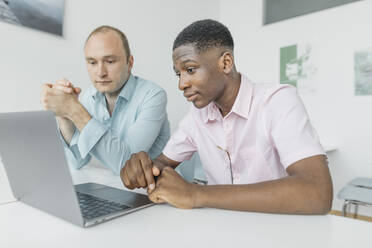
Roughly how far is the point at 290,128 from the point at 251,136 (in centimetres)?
16

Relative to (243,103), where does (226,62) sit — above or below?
above

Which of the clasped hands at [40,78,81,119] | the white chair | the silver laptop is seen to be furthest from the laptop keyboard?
the white chair

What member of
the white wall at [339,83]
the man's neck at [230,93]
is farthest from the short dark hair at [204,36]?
the white wall at [339,83]

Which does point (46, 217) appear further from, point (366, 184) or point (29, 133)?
point (366, 184)

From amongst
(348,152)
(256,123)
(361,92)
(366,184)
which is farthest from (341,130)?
(256,123)

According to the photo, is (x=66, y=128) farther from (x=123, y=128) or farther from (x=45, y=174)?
(x=45, y=174)

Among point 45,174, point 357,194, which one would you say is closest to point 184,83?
point 45,174

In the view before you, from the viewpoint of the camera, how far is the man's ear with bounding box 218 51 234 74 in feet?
2.79

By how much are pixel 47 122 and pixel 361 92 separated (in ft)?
7.76

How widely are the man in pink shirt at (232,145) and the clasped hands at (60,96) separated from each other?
0.32m

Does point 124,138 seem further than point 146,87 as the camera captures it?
No

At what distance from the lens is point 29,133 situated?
19.3 inches

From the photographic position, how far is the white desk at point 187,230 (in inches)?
17.3

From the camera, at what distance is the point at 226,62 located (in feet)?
2.82
